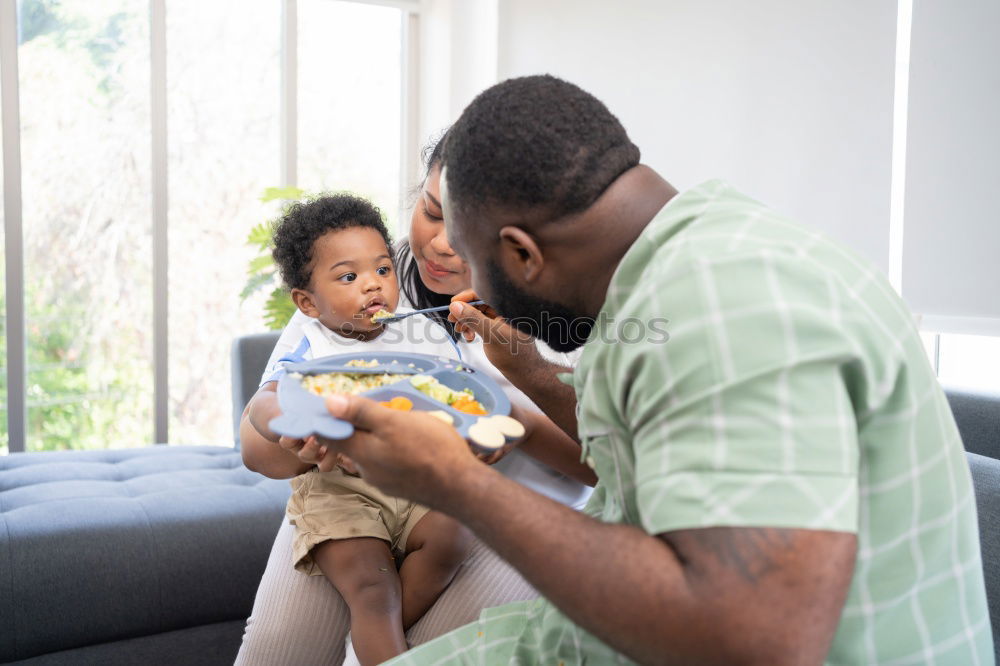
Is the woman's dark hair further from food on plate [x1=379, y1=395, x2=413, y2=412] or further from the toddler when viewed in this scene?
food on plate [x1=379, y1=395, x2=413, y2=412]

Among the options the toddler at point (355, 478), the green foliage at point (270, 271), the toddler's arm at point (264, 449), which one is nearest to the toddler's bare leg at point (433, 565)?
the toddler at point (355, 478)

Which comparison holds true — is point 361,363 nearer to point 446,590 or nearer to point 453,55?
point 446,590

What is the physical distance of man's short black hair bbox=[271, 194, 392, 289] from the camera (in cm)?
186

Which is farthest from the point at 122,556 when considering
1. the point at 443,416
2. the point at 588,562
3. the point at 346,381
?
the point at 588,562

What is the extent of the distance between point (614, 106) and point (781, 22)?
1.05 meters

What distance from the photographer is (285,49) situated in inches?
206

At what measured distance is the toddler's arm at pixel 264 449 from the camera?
1.51m

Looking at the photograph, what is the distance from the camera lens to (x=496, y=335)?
57.4 inches

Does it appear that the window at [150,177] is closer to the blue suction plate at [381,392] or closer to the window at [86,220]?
the window at [86,220]

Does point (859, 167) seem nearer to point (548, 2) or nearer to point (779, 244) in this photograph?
point (548, 2)

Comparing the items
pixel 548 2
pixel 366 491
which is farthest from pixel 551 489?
pixel 548 2

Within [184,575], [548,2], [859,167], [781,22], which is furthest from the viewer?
[548,2]

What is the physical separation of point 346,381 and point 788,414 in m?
0.70

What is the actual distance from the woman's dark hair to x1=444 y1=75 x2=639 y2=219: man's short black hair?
79cm
